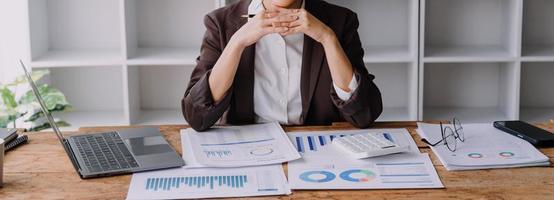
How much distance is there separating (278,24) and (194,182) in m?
0.62

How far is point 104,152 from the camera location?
198 centimetres

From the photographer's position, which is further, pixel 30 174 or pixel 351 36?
pixel 351 36

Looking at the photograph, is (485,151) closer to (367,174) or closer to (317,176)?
(367,174)

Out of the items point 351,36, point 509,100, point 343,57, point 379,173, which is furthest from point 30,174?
point 509,100

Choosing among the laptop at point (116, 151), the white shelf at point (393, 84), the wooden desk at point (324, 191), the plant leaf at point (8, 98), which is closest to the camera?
the wooden desk at point (324, 191)

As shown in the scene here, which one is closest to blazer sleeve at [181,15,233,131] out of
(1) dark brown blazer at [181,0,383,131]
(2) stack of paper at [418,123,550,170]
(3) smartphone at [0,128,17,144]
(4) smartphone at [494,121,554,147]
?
(1) dark brown blazer at [181,0,383,131]

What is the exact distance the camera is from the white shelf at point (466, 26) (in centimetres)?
375

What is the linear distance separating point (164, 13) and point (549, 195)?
8.07ft

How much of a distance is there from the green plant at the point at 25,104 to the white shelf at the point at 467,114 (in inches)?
65.3

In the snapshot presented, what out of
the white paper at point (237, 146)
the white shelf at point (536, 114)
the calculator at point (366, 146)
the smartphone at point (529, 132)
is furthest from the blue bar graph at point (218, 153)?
the white shelf at point (536, 114)

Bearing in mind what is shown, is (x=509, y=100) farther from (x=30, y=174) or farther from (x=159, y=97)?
(x=30, y=174)

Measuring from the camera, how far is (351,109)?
2.24 meters

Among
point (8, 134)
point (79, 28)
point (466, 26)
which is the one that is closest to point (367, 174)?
point (8, 134)

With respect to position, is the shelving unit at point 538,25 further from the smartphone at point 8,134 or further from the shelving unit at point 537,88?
the smartphone at point 8,134
